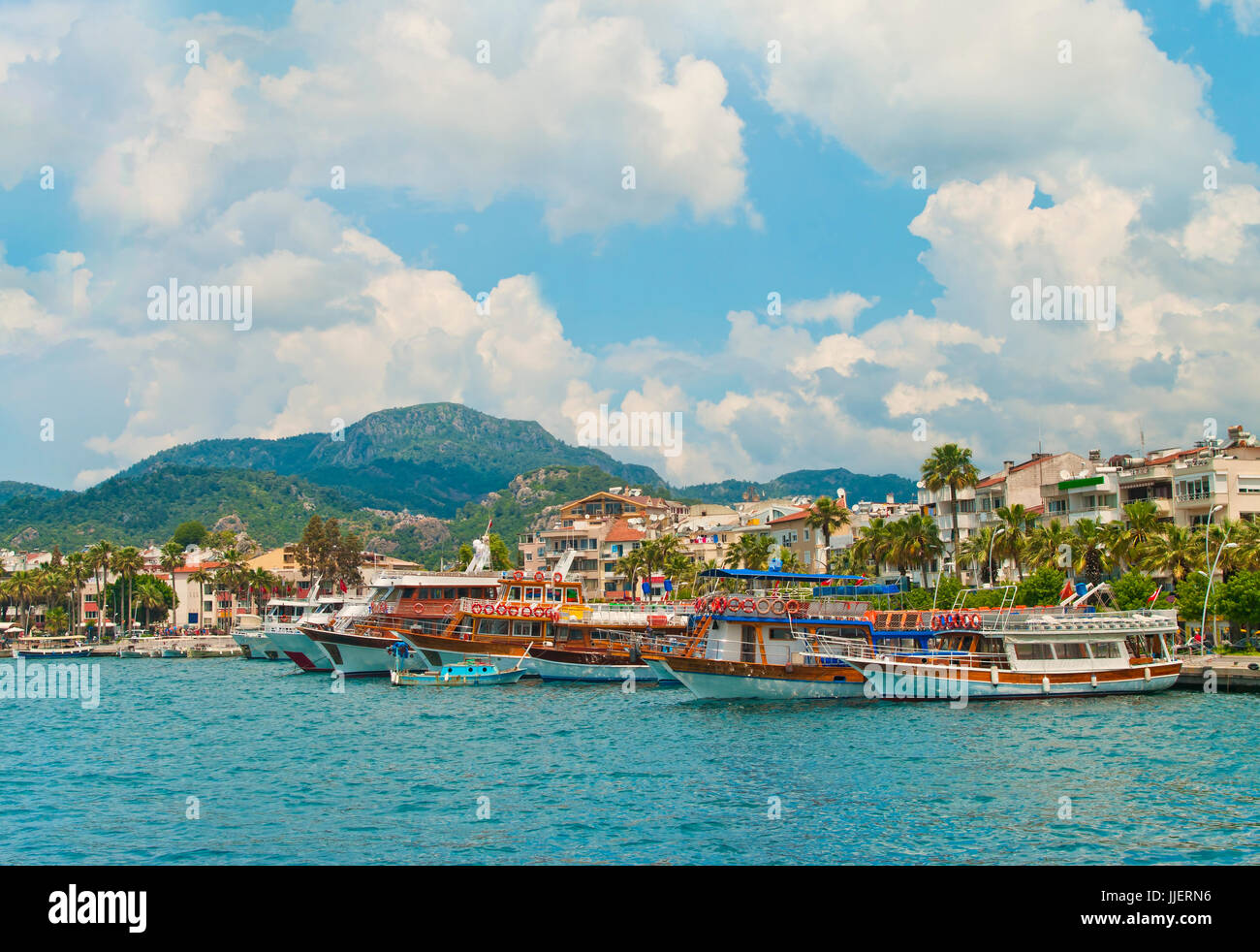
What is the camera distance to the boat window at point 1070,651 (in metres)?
48.7

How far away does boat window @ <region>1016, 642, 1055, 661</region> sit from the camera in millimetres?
48438

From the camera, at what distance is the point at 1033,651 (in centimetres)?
4853

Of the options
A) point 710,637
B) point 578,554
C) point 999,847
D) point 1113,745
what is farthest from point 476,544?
point 999,847

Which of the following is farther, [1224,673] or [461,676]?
[461,676]

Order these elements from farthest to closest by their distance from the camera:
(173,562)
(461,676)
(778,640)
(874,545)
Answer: (173,562), (874,545), (461,676), (778,640)

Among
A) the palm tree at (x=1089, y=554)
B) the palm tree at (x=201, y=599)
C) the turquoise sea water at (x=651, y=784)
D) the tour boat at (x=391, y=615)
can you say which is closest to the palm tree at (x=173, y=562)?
the palm tree at (x=201, y=599)

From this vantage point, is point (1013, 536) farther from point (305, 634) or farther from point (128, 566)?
point (128, 566)

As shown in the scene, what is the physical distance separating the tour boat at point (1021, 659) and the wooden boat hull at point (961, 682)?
44 millimetres

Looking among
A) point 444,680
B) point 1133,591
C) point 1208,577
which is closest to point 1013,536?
point 1133,591

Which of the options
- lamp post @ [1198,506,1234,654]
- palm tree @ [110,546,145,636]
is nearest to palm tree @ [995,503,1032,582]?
lamp post @ [1198,506,1234,654]

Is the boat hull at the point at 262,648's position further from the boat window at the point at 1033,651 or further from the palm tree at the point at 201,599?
the boat window at the point at 1033,651

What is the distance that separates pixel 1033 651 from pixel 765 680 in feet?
41.2

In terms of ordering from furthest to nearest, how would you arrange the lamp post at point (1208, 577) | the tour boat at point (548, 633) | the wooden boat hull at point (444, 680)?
the tour boat at point (548, 633)
the wooden boat hull at point (444, 680)
the lamp post at point (1208, 577)

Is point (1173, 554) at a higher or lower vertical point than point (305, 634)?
higher
